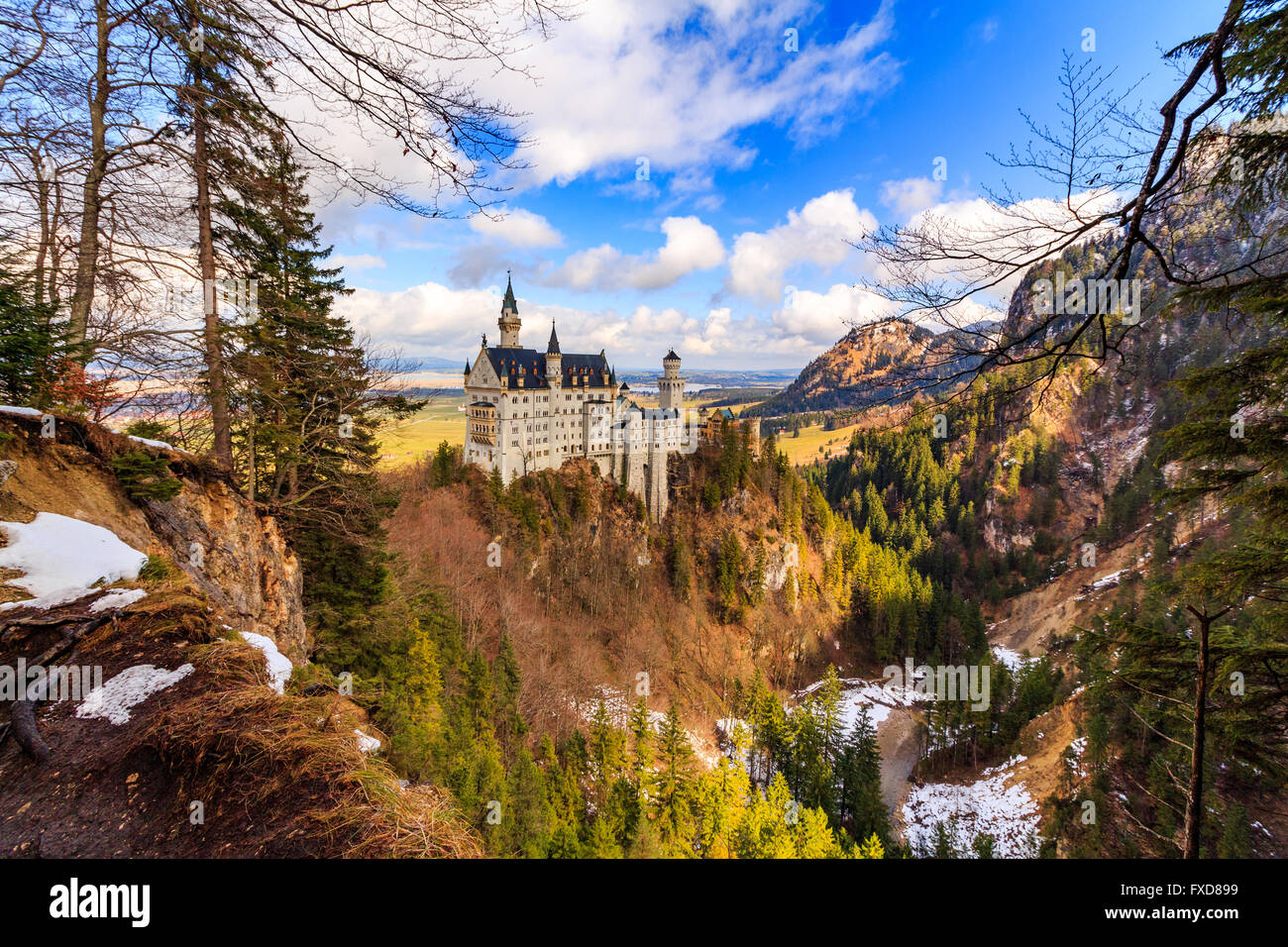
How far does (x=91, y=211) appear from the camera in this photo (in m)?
7.10

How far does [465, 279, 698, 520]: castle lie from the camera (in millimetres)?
44594

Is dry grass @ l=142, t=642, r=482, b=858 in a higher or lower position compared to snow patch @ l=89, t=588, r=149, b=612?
lower

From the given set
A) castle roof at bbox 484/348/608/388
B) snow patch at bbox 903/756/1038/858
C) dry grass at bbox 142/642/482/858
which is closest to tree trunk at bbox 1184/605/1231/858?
dry grass at bbox 142/642/482/858

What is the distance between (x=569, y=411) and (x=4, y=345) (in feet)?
146

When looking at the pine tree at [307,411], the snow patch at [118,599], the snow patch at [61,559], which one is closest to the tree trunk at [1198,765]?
the snow patch at [118,599]

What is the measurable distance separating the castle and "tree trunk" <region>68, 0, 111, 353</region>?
36.1 meters

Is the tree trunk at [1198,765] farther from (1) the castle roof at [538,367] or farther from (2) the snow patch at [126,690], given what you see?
(1) the castle roof at [538,367]

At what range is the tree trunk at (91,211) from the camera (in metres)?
6.64

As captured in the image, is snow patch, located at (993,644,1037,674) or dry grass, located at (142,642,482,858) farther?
snow patch, located at (993,644,1037,674)

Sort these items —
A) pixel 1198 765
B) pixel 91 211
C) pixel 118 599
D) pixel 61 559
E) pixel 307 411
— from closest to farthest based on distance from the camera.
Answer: pixel 118 599, pixel 61 559, pixel 1198 765, pixel 91 211, pixel 307 411

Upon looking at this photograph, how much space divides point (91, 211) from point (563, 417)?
4298 centimetres

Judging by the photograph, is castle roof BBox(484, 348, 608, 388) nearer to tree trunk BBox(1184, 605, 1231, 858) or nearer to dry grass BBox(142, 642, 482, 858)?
dry grass BBox(142, 642, 482, 858)

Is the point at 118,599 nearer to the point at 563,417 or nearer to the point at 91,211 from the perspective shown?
the point at 91,211

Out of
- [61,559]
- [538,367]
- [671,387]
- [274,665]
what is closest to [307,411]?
[61,559]
